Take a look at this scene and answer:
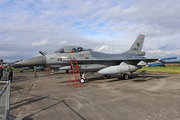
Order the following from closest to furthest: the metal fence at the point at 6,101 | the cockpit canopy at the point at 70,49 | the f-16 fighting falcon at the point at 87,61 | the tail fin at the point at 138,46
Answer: the metal fence at the point at 6,101 < the f-16 fighting falcon at the point at 87,61 < the cockpit canopy at the point at 70,49 < the tail fin at the point at 138,46

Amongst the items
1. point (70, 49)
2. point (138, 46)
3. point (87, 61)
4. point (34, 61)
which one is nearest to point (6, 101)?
point (34, 61)

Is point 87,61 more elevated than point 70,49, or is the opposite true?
point 70,49

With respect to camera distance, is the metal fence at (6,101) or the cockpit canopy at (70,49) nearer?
the metal fence at (6,101)

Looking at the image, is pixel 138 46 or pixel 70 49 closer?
pixel 70 49

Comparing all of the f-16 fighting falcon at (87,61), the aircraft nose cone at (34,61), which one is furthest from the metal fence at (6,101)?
the f-16 fighting falcon at (87,61)

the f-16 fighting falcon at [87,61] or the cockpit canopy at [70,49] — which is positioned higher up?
the cockpit canopy at [70,49]

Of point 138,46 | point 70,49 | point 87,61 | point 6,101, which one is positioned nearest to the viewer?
point 6,101

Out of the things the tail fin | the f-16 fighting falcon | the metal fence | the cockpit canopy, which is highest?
the tail fin

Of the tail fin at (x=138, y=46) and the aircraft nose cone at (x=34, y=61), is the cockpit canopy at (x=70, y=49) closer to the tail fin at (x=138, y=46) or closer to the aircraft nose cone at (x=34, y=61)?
the aircraft nose cone at (x=34, y=61)

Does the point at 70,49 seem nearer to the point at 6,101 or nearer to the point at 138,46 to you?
the point at 6,101

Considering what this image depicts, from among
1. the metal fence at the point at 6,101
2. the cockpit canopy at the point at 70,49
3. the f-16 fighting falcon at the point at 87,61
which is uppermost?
the cockpit canopy at the point at 70,49

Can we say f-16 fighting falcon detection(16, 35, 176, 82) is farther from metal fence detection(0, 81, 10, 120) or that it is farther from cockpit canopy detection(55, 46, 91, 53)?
metal fence detection(0, 81, 10, 120)

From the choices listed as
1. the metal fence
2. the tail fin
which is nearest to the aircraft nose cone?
the metal fence

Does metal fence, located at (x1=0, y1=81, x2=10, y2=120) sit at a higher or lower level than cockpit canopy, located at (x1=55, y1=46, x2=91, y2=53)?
lower
